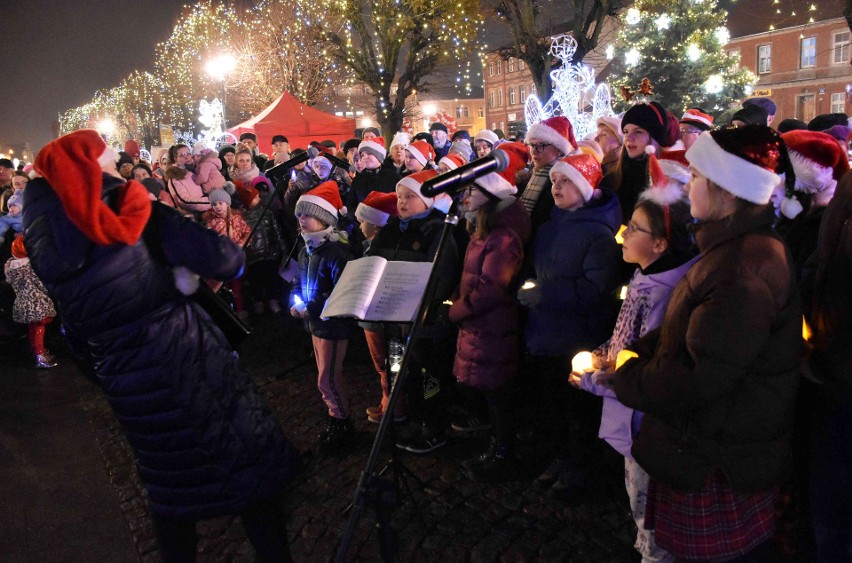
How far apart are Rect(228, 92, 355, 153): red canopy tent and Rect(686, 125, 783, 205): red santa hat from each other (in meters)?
14.8

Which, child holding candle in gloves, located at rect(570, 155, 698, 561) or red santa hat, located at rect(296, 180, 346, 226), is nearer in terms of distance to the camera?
child holding candle in gloves, located at rect(570, 155, 698, 561)

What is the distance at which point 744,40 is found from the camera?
42062 millimetres

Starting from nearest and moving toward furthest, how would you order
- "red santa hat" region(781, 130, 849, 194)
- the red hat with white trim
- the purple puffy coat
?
1. "red santa hat" region(781, 130, 849, 194)
2. the purple puffy coat
3. the red hat with white trim

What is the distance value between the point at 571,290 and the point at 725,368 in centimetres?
157

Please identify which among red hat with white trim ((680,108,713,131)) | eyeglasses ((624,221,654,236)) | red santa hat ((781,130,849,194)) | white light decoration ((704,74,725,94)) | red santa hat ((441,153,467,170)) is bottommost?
eyeglasses ((624,221,654,236))

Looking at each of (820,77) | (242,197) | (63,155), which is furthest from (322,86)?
(820,77)

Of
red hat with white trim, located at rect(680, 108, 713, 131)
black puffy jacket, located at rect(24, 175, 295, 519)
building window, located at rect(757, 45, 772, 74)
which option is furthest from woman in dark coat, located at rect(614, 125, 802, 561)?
building window, located at rect(757, 45, 772, 74)

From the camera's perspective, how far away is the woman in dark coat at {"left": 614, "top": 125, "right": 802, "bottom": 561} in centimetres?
203

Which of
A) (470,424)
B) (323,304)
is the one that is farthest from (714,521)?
(323,304)

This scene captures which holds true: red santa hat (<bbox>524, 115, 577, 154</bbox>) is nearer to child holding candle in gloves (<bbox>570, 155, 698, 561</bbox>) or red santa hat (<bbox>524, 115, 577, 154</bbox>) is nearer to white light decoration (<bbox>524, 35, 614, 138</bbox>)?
child holding candle in gloves (<bbox>570, 155, 698, 561</bbox>)

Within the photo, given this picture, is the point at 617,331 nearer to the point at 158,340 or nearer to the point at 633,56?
the point at 158,340

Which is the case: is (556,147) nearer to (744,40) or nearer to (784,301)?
(784,301)

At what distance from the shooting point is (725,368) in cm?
203

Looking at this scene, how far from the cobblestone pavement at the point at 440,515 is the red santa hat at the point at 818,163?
212 cm
